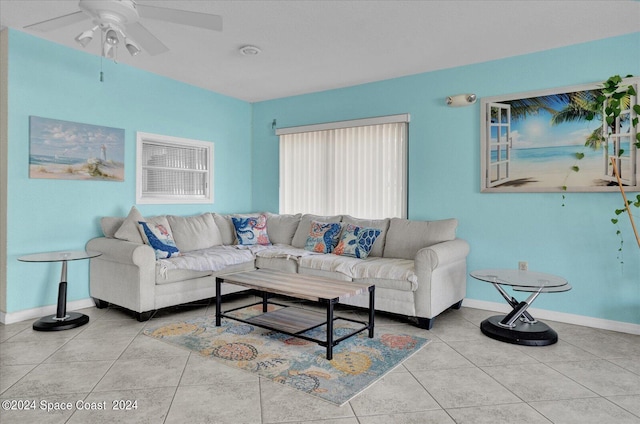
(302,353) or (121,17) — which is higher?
(121,17)

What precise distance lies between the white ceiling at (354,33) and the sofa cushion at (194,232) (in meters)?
1.67

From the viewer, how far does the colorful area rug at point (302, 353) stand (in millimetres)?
2367

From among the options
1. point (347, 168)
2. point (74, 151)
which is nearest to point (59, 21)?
point (74, 151)

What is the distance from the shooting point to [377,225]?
4.41 m

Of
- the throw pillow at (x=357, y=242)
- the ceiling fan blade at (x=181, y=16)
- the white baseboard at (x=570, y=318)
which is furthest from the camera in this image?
the throw pillow at (x=357, y=242)

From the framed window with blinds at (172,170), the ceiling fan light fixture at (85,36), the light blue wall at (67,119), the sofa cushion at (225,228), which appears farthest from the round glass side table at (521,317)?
the light blue wall at (67,119)

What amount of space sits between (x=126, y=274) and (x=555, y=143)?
4.09 m

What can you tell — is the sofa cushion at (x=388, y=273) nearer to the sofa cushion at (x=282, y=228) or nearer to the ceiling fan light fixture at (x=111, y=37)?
the sofa cushion at (x=282, y=228)

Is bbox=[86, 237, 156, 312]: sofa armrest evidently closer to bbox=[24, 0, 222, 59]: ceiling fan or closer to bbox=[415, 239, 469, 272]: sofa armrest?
Result: bbox=[24, 0, 222, 59]: ceiling fan

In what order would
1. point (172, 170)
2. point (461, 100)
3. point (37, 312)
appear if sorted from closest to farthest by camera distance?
point (37, 312) < point (461, 100) < point (172, 170)

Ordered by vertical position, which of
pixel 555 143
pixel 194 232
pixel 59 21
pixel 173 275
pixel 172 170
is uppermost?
pixel 59 21

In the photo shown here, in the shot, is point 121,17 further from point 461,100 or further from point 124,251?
point 461,100

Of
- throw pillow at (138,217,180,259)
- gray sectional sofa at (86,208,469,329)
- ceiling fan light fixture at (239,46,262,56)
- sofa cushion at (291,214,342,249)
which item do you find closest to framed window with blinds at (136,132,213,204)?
gray sectional sofa at (86,208,469,329)

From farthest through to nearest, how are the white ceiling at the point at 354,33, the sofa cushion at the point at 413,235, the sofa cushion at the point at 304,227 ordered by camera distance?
the sofa cushion at the point at 304,227
the sofa cushion at the point at 413,235
the white ceiling at the point at 354,33
